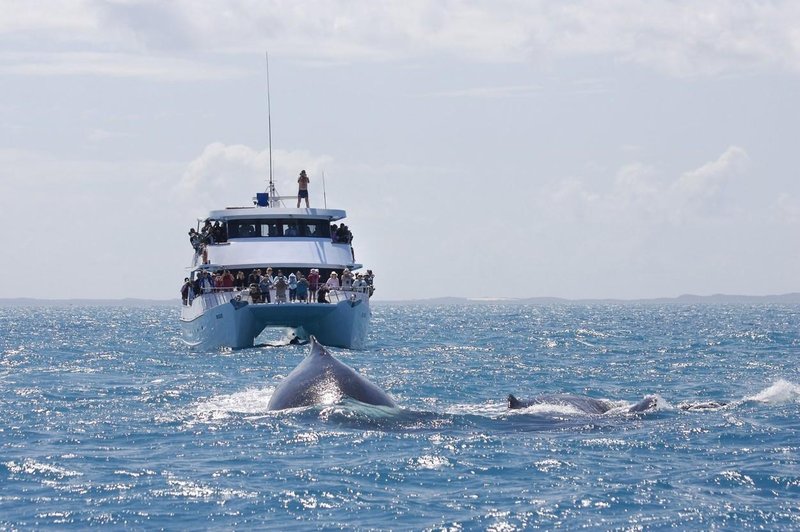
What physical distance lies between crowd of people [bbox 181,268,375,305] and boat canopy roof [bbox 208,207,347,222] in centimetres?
189

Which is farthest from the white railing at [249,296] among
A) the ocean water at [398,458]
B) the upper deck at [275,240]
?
the ocean water at [398,458]

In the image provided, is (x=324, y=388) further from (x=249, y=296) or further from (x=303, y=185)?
(x=303, y=185)

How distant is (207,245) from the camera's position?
133ft

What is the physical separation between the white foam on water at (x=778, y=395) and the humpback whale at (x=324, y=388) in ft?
20.8

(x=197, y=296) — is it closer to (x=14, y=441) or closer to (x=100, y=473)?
(x=14, y=441)

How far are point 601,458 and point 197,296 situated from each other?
94.6 ft

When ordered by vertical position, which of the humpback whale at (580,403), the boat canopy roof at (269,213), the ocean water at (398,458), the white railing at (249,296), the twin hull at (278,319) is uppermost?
the boat canopy roof at (269,213)

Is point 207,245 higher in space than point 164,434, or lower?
higher

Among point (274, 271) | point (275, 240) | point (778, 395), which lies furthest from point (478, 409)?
point (275, 240)

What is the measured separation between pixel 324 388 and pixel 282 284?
61.5 feet

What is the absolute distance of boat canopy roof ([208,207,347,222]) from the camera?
131 feet

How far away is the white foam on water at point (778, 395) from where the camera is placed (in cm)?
1990

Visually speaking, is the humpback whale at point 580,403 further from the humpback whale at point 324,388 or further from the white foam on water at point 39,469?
the white foam on water at point 39,469

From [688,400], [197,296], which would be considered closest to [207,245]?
[197,296]
